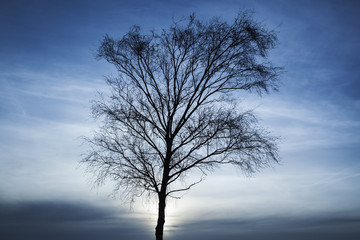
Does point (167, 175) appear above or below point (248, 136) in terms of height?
below

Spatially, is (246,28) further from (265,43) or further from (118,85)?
(118,85)

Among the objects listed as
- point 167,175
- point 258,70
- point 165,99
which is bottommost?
point 167,175

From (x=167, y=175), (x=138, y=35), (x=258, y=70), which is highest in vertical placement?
(x=138, y=35)

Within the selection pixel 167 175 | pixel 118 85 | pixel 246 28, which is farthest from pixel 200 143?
pixel 246 28

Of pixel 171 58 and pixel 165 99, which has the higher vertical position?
pixel 171 58

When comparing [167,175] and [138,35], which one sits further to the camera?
[138,35]

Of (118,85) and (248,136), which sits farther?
(118,85)

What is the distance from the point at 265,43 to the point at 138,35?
19.3 ft

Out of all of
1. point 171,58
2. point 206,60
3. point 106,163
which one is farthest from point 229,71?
point 106,163

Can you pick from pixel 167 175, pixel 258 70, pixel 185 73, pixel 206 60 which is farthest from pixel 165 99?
pixel 258 70

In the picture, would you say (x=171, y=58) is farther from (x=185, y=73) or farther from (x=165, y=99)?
(x=165, y=99)

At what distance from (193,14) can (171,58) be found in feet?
7.35

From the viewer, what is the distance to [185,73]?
14.5 metres

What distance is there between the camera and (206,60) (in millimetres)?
14422
